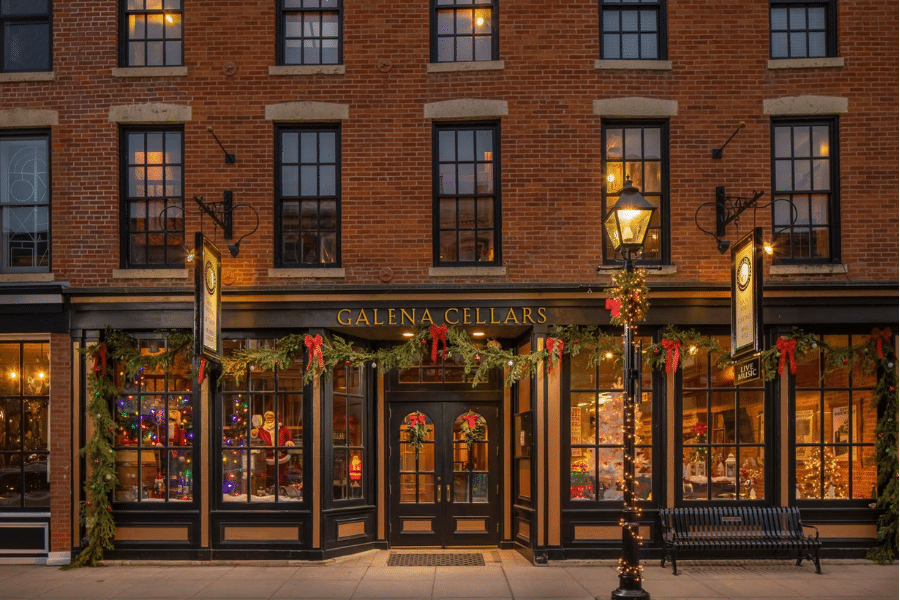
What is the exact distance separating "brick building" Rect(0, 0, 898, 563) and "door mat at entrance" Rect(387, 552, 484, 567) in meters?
0.92

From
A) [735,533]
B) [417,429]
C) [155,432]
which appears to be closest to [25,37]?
[155,432]

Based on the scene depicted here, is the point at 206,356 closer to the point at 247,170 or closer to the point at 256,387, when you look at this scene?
the point at 256,387

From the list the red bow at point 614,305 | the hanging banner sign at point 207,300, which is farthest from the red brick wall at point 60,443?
the red bow at point 614,305

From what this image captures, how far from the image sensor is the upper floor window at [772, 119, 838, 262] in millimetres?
13500

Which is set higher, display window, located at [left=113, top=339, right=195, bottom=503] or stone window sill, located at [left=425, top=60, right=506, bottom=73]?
stone window sill, located at [left=425, top=60, right=506, bottom=73]

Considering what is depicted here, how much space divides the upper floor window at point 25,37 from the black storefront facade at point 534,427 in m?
3.73

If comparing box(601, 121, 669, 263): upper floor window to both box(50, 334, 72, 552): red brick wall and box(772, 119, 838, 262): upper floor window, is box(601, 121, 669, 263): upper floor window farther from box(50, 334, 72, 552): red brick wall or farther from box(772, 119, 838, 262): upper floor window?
box(50, 334, 72, 552): red brick wall

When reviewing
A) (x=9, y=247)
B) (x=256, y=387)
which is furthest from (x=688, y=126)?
(x=9, y=247)

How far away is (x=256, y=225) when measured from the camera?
13438mm

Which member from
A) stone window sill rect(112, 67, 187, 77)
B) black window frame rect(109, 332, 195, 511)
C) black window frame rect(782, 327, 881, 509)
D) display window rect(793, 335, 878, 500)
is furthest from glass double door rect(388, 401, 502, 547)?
stone window sill rect(112, 67, 187, 77)

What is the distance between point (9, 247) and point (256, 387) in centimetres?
430

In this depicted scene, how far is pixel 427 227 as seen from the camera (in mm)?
13430

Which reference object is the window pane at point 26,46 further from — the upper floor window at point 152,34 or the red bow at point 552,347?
the red bow at point 552,347

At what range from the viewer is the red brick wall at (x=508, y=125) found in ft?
43.9
